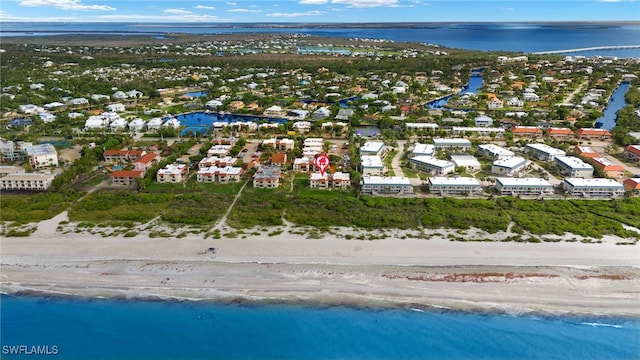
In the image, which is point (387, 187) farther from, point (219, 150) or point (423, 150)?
point (219, 150)

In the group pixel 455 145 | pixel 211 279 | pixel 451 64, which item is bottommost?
pixel 211 279

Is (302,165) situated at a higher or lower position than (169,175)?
higher

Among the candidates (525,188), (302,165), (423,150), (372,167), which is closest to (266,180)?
(302,165)

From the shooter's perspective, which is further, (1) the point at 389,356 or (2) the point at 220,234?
(2) the point at 220,234

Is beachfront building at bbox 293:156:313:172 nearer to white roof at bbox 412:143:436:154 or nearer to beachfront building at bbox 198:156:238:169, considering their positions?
beachfront building at bbox 198:156:238:169

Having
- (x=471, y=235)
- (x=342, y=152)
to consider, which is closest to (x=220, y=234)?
(x=471, y=235)

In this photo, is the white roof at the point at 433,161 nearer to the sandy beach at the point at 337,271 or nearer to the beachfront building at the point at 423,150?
the beachfront building at the point at 423,150

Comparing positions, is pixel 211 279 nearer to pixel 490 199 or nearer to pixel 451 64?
pixel 490 199
